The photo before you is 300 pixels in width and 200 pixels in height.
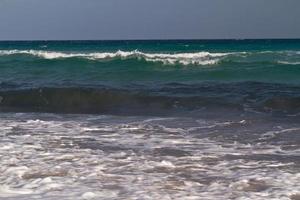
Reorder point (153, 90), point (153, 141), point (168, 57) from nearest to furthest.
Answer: point (153, 141) < point (153, 90) < point (168, 57)

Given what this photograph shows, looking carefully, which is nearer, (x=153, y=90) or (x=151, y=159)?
(x=151, y=159)

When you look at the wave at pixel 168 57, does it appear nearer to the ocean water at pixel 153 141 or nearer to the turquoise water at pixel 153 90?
the turquoise water at pixel 153 90

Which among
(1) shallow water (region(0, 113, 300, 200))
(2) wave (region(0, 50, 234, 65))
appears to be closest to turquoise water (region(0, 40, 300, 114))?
(1) shallow water (region(0, 113, 300, 200))

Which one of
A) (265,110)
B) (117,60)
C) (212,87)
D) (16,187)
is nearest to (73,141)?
(16,187)

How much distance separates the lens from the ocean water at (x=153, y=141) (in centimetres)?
494

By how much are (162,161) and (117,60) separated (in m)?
21.1

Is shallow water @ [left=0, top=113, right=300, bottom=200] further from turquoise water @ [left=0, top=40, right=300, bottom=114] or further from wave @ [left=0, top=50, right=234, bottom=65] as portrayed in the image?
wave @ [left=0, top=50, right=234, bottom=65]

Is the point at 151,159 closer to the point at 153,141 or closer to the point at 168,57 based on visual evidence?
the point at 153,141

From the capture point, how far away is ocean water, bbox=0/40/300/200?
4938 millimetres

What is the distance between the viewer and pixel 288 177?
206 inches

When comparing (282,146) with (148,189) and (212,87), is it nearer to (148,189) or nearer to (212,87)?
(148,189)

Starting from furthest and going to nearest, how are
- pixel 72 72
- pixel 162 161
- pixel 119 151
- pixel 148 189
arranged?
pixel 72 72 → pixel 119 151 → pixel 162 161 → pixel 148 189

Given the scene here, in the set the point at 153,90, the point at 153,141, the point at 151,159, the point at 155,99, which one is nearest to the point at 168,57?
the point at 153,90

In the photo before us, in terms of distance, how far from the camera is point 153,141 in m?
7.36
